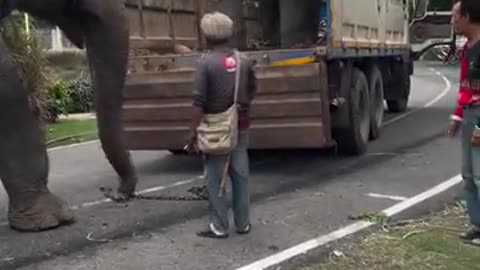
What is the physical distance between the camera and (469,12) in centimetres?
660

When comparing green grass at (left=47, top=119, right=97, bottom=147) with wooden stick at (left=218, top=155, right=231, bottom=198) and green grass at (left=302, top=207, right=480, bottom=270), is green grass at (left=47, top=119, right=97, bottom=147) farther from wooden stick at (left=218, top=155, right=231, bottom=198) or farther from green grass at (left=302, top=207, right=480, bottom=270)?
green grass at (left=302, top=207, right=480, bottom=270)

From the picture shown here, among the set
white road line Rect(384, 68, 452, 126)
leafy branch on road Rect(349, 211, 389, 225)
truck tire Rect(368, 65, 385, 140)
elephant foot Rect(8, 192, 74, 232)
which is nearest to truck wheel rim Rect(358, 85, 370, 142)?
truck tire Rect(368, 65, 385, 140)

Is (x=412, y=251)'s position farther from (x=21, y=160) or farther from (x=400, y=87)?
(x=400, y=87)

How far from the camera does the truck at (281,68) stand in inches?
380

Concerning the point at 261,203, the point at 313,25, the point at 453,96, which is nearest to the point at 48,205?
the point at 261,203

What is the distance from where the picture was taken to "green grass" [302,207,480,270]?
20.8 feet

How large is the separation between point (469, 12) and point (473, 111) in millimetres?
670

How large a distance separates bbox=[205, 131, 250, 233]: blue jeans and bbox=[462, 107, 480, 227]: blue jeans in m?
1.61

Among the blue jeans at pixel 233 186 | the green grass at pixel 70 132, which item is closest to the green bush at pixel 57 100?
the green grass at pixel 70 132

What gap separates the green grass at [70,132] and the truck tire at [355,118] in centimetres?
464

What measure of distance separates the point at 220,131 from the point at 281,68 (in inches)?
111

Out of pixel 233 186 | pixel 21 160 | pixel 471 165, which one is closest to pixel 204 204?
pixel 233 186

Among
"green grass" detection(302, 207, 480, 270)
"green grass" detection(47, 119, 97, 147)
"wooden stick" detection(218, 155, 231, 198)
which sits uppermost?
"wooden stick" detection(218, 155, 231, 198)

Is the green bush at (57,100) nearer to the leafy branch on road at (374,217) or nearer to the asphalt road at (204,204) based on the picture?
the asphalt road at (204,204)
